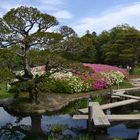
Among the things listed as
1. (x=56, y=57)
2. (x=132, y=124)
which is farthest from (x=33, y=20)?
(x=132, y=124)

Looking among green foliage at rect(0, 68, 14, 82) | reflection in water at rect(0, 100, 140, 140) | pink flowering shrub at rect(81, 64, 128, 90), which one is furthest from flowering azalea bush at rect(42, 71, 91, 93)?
green foliage at rect(0, 68, 14, 82)

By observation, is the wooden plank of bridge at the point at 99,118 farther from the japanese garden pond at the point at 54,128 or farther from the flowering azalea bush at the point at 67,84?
the flowering azalea bush at the point at 67,84

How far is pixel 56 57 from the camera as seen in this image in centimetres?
1661

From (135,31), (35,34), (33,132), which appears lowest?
(33,132)

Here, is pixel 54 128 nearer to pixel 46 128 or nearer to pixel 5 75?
pixel 46 128

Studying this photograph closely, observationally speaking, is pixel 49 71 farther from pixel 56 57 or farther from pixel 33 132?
pixel 33 132

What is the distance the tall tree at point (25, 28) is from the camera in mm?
16312

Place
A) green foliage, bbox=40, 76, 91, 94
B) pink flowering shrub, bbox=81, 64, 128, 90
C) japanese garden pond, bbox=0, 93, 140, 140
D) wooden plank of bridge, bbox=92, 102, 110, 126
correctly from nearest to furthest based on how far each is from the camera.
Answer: wooden plank of bridge, bbox=92, 102, 110, 126 < japanese garden pond, bbox=0, 93, 140, 140 < green foliage, bbox=40, 76, 91, 94 < pink flowering shrub, bbox=81, 64, 128, 90

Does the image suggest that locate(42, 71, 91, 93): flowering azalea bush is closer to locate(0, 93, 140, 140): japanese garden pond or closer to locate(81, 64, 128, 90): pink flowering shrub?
locate(81, 64, 128, 90): pink flowering shrub

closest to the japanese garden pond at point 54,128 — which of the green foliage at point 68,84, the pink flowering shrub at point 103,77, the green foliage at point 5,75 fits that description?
the green foliage at point 5,75

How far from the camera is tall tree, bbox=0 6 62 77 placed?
53.5 ft

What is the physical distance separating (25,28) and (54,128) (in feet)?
17.7

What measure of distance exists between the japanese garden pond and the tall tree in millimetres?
2825

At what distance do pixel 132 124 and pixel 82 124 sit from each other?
2.02m
